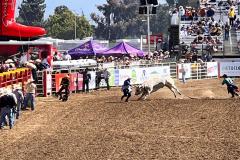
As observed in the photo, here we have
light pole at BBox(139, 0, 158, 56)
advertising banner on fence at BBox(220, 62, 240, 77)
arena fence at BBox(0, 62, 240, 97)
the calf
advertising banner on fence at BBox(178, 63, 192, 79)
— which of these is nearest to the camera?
arena fence at BBox(0, 62, 240, 97)

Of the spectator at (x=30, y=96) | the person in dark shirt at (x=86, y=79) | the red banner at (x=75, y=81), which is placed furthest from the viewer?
the person in dark shirt at (x=86, y=79)

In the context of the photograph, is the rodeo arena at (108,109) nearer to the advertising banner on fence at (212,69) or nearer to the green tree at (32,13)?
the advertising banner on fence at (212,69)

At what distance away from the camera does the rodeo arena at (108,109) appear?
13.1 meters

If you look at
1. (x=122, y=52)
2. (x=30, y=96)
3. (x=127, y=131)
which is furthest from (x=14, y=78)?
(x=122, y=52)

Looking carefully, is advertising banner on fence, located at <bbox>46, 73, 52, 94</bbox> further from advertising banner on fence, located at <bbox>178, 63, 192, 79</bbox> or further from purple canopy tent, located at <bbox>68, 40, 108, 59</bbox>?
purple canopy tent, located at <bbox>68, 40, 108, 59</bbox>

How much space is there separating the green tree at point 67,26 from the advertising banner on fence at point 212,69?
69.6 m

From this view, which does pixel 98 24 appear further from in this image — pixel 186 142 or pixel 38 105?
pixel 186 142

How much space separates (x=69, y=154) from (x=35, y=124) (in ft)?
19.0

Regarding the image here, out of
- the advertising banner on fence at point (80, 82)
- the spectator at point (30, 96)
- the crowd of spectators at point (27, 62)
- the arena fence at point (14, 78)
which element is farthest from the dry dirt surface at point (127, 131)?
the advertising banner on fence at point (80, 82)

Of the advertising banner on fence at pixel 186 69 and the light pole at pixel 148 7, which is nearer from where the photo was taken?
the advertising banner on fence at pixel 186 69

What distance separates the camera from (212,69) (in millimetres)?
44562

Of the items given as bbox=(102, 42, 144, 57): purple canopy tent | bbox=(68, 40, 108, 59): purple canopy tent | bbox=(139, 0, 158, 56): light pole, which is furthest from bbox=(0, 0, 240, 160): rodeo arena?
bbox=(68, 40, 108, 59): purple canopy tent

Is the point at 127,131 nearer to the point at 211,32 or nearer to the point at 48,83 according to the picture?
the point at 48,83

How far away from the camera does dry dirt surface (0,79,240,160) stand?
12.5 meters
